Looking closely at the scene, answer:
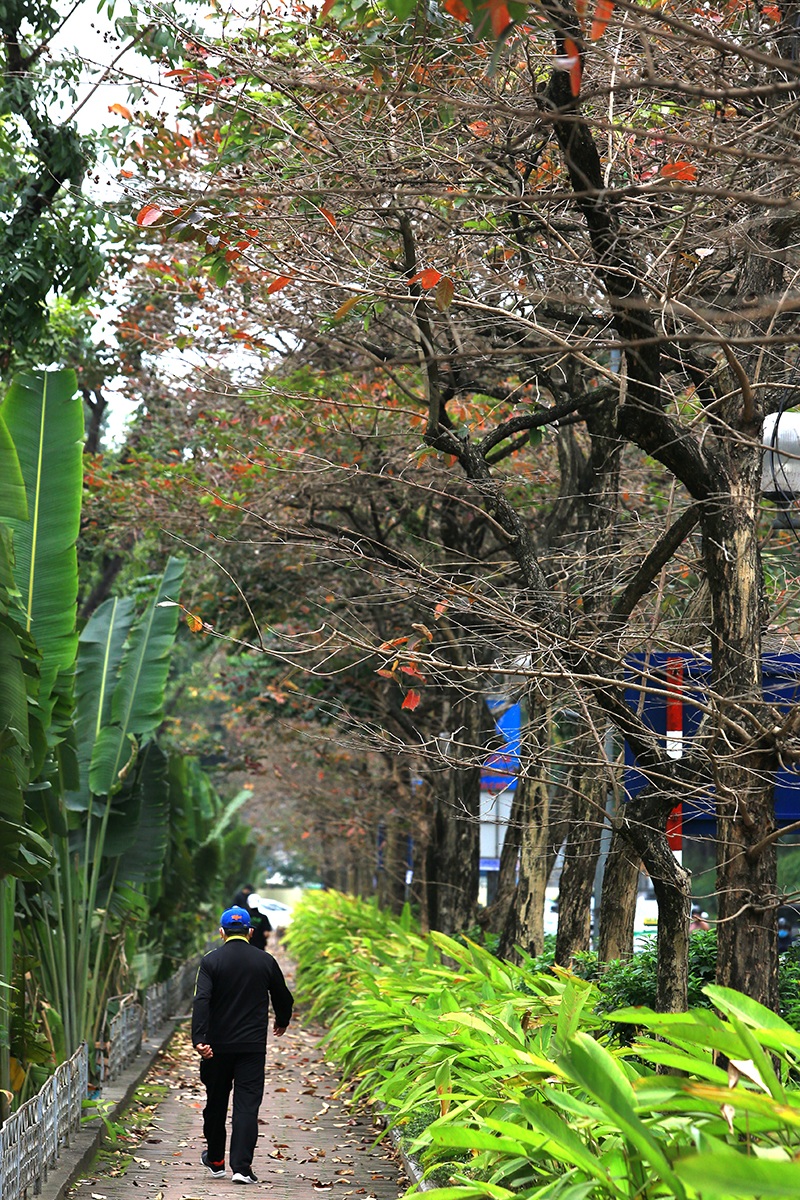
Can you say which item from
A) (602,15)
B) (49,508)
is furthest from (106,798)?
(602,15)

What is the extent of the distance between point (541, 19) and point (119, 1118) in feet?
29.5

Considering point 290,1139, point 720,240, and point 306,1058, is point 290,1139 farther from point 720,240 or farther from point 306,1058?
point 720,240

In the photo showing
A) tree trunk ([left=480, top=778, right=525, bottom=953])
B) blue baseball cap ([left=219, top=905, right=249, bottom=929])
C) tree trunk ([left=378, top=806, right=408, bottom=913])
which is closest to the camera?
blue baseball cap ([left=219, top=905, right=249, bottom=929])

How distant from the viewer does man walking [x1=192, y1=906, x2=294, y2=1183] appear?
9445mm

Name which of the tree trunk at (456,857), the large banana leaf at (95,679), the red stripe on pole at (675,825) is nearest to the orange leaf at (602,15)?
the red stripe on pole at (675,825)

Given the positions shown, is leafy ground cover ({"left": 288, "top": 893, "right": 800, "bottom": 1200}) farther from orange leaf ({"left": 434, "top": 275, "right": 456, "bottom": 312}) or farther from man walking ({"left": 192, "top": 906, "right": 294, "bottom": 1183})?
orange leaf ({"left": 434, "top": 275, "right": 456, "bottom": 312})

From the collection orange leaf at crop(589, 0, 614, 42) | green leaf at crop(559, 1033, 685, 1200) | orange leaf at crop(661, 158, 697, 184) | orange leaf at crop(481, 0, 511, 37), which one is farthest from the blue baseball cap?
orange leaf at crop(481, 0, 511, 37)

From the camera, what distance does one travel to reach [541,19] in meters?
6.59

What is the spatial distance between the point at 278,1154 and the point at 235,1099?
1.09 metres

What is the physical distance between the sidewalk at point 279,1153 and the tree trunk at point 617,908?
221cm

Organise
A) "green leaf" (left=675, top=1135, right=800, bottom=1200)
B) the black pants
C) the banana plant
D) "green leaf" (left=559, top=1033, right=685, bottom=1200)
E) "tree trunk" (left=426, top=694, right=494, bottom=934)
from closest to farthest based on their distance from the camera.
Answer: "green leaf" (left=675, top=1135, right=800, bottom=1200) → "green leaf" (left=559, top=1033, right=685, bottom=1200) → the black pants → the banana plant → "tree trunk" (left=426, top=694, right=494, bottom=934)

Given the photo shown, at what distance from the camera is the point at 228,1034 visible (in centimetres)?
953

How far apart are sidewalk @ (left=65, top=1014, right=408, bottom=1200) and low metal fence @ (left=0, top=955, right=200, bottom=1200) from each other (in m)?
0.42

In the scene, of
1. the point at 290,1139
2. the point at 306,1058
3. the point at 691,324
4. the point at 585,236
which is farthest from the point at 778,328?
the point at 306,1058
